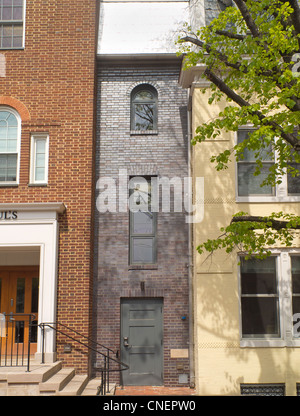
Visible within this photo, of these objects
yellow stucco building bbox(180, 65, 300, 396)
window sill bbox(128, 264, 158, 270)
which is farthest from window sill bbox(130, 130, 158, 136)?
window sill bbox(128, 264, 158, 270)

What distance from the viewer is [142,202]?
12.6 m

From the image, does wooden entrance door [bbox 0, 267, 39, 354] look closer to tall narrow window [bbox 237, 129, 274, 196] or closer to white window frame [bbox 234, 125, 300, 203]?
white window frame [bbox 234, 125, 300, 203]

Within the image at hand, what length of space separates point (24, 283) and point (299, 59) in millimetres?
8320

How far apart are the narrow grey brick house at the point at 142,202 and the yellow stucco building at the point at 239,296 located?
84cm

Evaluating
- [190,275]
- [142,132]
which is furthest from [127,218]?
[142,132]

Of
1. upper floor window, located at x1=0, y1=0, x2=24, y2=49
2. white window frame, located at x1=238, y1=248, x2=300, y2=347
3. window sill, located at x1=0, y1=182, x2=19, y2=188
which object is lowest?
white window frame, located at x1=238, y1=248, x2=300, y2=347

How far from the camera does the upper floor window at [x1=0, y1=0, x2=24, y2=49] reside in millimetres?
12750

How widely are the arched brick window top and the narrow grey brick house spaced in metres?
1.85

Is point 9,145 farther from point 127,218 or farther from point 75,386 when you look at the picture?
point 75,386

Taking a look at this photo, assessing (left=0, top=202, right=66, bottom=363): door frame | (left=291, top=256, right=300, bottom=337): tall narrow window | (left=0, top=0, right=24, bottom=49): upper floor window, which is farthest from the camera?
(left=0, top=0, right=24, bottom=49): upper floor window

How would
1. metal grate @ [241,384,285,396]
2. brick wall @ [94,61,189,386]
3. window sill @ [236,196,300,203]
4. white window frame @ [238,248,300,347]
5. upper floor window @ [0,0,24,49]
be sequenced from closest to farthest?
metal grate @ [241,384,285,396]
white window frame @ [238,248,300,347]
window sill @ [236,196,300,203]
brick wall @ [94,61,189,386]
upper floor window @ [0,0,24,49]

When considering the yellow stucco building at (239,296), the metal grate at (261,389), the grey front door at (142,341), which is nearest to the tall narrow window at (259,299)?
the yellow stucco building at (239,296)

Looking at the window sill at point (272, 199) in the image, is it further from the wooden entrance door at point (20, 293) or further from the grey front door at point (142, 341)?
the wooden entrance door at point (20, 293)

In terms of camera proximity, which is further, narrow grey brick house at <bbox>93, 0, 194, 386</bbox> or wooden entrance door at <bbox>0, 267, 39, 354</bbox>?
wooden entrance door at <bbox>0, 267, 39, 354</bbox>
